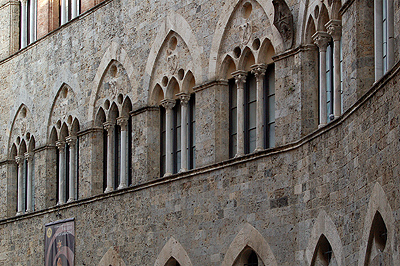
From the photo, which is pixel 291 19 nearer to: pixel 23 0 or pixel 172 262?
pixel 172 262

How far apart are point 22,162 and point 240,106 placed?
28.8 feet

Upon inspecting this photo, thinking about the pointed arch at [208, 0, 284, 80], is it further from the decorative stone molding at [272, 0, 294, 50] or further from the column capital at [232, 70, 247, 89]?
the decorative stone molding at [272, 0, 294, 50]

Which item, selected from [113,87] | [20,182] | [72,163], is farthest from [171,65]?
[20,182]

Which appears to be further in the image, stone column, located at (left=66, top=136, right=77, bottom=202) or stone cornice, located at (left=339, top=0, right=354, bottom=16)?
stone column, located at (left=66, top=136, right=77, bottom=202)

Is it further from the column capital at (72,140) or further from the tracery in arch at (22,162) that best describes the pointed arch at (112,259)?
the tracery in arch at (22,162)

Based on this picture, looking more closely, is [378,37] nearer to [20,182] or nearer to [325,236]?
[325,236]

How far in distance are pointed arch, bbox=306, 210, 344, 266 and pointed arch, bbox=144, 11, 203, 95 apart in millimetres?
4343

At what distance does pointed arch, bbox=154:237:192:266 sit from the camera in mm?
15504

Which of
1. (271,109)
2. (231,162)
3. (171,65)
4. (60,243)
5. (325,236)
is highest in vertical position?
(171,65)

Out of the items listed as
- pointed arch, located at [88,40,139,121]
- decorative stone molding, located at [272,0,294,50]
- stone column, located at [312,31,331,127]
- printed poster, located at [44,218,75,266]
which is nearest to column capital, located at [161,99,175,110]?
pointed arch, located at [88,40,139,121]

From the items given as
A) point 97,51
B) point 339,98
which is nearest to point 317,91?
point 339,98

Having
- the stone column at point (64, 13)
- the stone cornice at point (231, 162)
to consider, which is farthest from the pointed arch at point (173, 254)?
the stone column at point (64, 13)

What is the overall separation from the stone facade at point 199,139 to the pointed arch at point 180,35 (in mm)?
31

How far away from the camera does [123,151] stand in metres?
18.1
